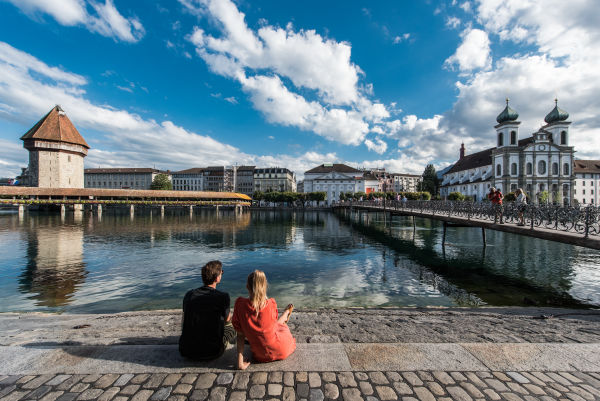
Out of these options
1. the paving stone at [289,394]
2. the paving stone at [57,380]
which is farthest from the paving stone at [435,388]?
the paving stone at [57,380]

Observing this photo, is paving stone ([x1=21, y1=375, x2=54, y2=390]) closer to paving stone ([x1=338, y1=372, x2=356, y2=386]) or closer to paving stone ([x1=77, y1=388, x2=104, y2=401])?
paving stone ([x1=77, y1=388, x2=104, y2=401])

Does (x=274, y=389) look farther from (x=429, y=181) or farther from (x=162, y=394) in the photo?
(x=429, y=181)

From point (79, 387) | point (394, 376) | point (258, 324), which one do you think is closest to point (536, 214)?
point (394, 376)

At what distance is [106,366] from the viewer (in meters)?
3.93

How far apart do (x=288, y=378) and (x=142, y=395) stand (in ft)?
5.69

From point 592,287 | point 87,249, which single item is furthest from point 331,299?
point 87,249

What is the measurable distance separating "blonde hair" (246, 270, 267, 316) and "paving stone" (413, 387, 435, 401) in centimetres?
218

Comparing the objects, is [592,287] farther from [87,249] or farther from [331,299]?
[87,249]

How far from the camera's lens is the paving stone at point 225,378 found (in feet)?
11.8

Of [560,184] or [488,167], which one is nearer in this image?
[560,184]

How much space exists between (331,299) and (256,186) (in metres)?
126

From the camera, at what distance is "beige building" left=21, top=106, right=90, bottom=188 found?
72500 mm

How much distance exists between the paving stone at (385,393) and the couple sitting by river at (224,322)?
4.39 ft

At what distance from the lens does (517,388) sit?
3535mm
